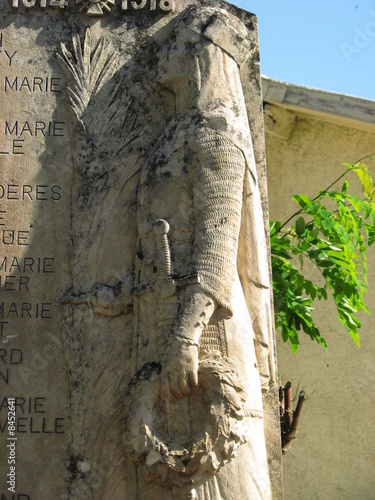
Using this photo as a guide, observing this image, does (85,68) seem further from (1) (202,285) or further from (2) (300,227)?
(2) (300,227)

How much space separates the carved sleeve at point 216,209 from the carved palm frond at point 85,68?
94 cm

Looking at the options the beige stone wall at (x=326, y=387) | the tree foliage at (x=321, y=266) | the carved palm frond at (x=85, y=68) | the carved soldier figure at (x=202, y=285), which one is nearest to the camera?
the carved soldier figure at (x=202, y=285)

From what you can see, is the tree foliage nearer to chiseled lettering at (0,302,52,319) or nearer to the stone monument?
the stone monument

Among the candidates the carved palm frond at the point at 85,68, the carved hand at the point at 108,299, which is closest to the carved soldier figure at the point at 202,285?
the carved hand at the point at 108,299

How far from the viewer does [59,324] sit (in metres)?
5.70

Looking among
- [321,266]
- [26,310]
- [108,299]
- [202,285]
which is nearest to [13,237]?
[26,310]

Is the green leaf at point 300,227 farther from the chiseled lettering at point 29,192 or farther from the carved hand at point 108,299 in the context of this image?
the chiseled lettering at point 29,192

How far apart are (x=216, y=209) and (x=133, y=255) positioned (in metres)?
0.71

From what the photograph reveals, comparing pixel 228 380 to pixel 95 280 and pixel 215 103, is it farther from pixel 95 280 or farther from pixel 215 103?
pixel 215 103

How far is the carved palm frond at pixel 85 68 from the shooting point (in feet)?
19.8

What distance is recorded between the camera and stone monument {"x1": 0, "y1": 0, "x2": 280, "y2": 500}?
513cm

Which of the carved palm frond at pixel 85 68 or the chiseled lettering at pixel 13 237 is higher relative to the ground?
the carved palm frond at pixel 85 68

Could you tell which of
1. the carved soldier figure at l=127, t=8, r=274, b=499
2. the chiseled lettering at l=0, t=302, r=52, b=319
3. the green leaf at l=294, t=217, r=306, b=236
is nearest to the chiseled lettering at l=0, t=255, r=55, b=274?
the chiseled lettering at l=0, t=302, r=52, b=319

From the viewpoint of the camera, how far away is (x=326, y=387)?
941 centimetres
